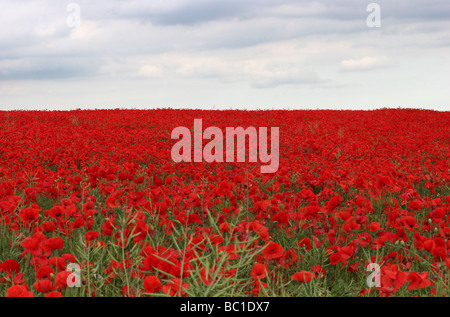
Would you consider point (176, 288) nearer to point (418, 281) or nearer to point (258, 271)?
point (258, 271)

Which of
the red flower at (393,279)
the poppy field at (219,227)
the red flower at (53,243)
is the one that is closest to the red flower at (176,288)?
the poppy field at (219,227)

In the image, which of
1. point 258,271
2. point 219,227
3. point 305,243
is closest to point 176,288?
point 258,271

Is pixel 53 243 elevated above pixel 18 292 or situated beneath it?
elevated above

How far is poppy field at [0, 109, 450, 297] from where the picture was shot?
258cm

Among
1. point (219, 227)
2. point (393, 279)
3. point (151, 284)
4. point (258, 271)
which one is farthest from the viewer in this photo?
point (219, 227)

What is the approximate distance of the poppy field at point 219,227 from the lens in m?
2.58

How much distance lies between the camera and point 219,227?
3791 mm

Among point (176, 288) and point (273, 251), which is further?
point (273, 251)

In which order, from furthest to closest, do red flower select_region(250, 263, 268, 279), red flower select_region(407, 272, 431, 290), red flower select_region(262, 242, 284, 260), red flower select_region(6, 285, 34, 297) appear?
red flower select_region(262, 242, 284, 260) → red flower select_region(250, 263, 268, 279) → red flower select_region(407, 272, 431, 290) → red flower select_region(6, 285, 34, 297)

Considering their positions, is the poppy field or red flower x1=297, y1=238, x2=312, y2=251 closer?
the poppy field

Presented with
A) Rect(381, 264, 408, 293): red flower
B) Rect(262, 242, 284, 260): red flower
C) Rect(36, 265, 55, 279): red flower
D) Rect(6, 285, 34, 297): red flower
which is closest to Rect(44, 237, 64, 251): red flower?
Rect(36, 265, 55, 279): red flower

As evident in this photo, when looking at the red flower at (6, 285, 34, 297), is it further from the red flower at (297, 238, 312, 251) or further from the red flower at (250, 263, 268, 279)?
the red flower at (297, 238, 312, 251)
